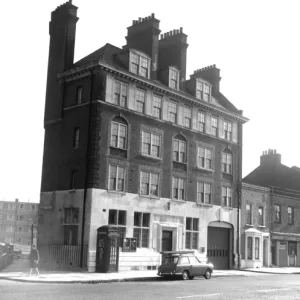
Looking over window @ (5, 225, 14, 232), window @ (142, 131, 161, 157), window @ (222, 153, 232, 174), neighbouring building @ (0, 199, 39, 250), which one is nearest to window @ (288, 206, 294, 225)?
window @ (222, 153, 232, 174)

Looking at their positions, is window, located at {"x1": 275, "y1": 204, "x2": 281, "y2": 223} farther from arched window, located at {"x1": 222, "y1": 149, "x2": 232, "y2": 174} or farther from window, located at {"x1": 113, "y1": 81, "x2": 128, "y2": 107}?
window, located at {"x1": 113, "y1": 81, "x2": 128, "y2": 107}

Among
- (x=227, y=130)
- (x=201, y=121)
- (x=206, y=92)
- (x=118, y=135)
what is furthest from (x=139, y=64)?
(x=227, y=130)

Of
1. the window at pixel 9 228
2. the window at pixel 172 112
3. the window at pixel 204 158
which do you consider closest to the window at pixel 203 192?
the window at pixel 204 158

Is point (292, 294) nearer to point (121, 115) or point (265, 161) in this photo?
point (121, 115)

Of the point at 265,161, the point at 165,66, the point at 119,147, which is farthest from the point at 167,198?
the point at 265,161

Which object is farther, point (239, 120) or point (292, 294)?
point (239, 120)

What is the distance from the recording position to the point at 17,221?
131 m

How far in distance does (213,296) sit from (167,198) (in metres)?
20.2

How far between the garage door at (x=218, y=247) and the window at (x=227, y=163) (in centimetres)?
520

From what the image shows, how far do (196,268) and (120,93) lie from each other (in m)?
14.1

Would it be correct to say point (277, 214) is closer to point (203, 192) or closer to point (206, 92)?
point (203, 192)

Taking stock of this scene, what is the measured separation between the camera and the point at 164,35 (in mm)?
44312

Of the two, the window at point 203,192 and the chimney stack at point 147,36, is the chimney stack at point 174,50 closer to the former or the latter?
the chimney stack at point 147,36

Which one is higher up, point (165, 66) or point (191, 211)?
point (165, 66)
